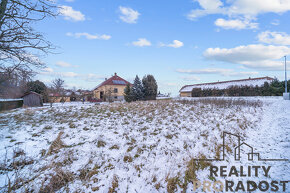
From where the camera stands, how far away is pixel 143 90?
26297mm

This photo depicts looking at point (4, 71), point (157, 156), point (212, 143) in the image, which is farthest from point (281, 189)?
point (4, 71)

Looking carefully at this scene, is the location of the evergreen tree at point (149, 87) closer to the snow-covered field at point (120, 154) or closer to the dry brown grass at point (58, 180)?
the snow-covered field at point (120, 154)

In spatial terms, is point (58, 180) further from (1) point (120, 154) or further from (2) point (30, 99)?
(2) point (30, 99)

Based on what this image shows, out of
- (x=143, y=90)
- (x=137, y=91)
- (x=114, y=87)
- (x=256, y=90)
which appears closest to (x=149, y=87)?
(x=143, y=90)

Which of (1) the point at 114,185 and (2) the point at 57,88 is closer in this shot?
(1) the point at 114,185

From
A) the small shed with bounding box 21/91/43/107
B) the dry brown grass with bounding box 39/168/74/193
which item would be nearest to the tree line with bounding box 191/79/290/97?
the dry brown grass with bounding box 39/168/74/193

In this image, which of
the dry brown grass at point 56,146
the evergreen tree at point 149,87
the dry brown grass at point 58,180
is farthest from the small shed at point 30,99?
the dry brown grass at point 58,180

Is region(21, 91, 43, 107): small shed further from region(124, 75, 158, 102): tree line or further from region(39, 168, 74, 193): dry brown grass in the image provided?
region(39, 168, 74, 193): dry brown grass

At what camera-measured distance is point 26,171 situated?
3.58 meters

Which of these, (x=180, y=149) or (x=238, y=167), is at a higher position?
(x=180, y=149)

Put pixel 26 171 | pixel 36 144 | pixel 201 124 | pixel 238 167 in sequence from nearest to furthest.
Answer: pixel 26 171, pixel 238 167, pixel 36 144, pixel 201 124

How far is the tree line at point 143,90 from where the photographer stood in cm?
2558

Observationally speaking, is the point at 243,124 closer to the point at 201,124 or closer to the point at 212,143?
the point at 201,124

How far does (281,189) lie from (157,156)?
3212mm
